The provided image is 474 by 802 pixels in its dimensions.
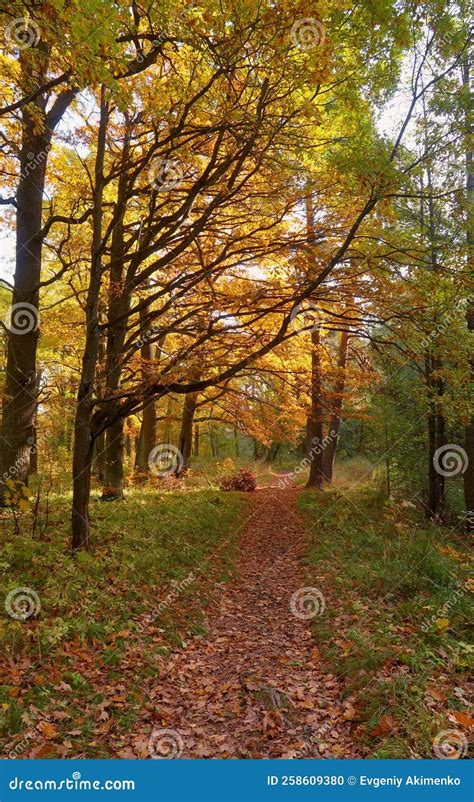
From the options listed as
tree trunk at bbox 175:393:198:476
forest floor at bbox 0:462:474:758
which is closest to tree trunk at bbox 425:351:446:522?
forest floor at bbox 0:462:474:758

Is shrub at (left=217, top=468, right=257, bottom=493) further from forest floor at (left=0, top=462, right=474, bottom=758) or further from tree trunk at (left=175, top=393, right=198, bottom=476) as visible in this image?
forest floor at (left=0, top=462, right=474, bottom=758)

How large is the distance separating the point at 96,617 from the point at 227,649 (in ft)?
5.44

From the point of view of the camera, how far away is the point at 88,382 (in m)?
6.43

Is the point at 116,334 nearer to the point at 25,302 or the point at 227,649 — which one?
the point at 25,302

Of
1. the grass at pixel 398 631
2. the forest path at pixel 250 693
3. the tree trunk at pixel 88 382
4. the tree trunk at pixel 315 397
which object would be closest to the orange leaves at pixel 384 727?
the grass at pixel 398 631

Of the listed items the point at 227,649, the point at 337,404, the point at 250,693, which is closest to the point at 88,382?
the point at 227,649

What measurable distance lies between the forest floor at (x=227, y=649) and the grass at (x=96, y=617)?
0.06 ft

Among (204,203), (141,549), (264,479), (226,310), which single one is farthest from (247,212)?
(264,479)

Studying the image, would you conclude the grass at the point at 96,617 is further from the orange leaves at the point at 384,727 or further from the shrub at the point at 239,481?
the shrub at the point at 239,481

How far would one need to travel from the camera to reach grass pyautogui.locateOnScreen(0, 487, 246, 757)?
3.78m

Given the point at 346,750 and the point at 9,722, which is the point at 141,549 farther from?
the point at 346,750

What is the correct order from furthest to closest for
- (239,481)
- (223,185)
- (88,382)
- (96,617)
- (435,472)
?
(239,481) → (435,472) → (223,185) → (88,382) → (96,617)

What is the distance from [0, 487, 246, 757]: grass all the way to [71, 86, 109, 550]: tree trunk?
1.72 feet

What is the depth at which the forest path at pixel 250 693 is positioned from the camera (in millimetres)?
3698
